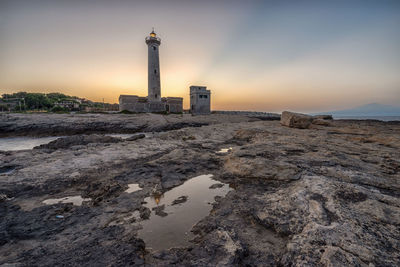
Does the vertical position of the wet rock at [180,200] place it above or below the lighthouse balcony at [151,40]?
below

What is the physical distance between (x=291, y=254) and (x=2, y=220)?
484 cm

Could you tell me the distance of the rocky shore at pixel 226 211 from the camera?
2.16 m

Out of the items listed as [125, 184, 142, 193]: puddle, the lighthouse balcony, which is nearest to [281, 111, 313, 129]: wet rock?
[125, 184, 142, 193]: puddle

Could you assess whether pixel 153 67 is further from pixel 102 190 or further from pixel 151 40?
pixel 102 190

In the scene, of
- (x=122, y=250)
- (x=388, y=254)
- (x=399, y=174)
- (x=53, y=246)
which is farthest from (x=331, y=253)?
(x=399, y=174)

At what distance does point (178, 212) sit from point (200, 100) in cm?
4008

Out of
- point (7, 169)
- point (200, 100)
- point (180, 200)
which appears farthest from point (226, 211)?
point (200, 100)

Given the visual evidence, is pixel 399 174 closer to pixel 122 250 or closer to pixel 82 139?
pixel 122 250

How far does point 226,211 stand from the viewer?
332 centimetres

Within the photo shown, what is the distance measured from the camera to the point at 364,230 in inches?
91.3

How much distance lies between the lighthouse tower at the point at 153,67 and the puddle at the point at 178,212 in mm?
37741

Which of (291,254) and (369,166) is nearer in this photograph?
(291,254)

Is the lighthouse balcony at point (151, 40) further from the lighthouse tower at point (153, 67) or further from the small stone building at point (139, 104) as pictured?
the small stone building at point (139, 104)

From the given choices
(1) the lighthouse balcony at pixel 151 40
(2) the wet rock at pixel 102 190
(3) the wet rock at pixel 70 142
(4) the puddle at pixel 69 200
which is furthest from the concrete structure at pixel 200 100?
(4) the puddle at pixel 69 200
